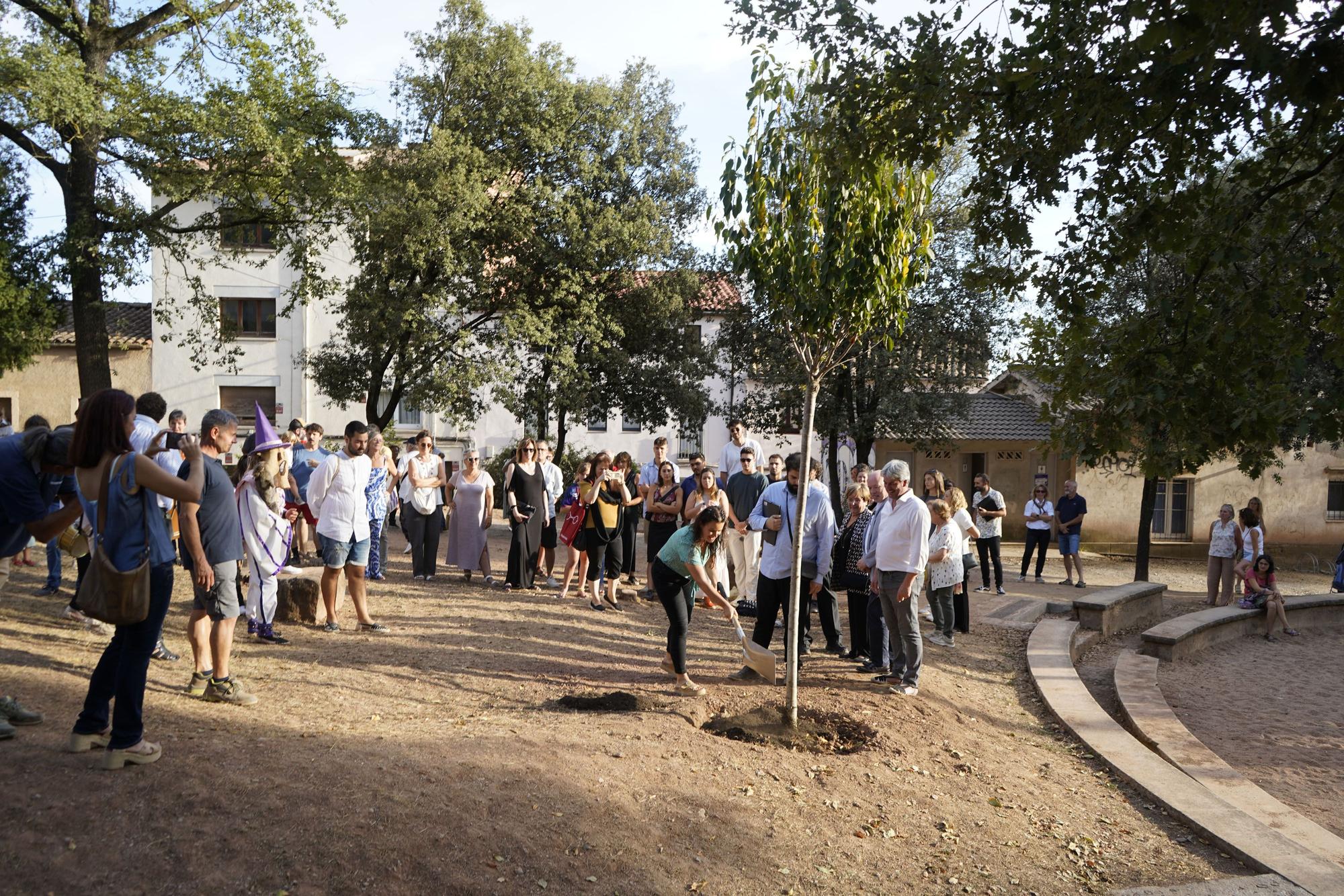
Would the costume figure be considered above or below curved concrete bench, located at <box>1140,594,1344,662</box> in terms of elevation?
above

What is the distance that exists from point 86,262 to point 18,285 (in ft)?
3.88

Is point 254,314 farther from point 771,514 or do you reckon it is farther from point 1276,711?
point 1276,711

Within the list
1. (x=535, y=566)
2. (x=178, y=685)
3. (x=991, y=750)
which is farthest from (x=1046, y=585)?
(x=178, y=685)

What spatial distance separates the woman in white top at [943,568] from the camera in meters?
9.56

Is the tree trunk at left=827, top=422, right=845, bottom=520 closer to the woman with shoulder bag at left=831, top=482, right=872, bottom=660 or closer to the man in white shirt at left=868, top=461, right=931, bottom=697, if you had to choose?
the woman with shoulder bag at left=831, top=482, right=872, bottom=660

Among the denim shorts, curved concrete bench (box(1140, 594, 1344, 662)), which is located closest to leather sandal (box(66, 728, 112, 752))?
the denim shorts

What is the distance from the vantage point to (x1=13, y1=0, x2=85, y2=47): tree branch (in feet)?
46.5

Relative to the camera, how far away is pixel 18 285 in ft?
47.8

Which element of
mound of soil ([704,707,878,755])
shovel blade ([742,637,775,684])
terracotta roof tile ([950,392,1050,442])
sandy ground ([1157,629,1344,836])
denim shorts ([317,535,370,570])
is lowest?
sandy ground ([1157,629,1344,836])

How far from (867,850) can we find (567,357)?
16.9 meters

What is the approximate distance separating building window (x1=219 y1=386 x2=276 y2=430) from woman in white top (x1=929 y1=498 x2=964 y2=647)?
31933 millimetres

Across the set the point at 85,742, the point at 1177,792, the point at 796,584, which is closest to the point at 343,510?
the point at 85,742

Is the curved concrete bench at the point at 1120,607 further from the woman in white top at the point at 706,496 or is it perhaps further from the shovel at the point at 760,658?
the shovel at the point at 760,658

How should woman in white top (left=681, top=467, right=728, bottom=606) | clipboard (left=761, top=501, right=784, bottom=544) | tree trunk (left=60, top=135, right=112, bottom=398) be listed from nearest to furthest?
clipboard (left=761, top=501, right=784, bottom=544)
woman in white top (left=681, top=467, right=728, bottom=606)
tree trunk (left=60, top=135, right=112, bottom=398)
